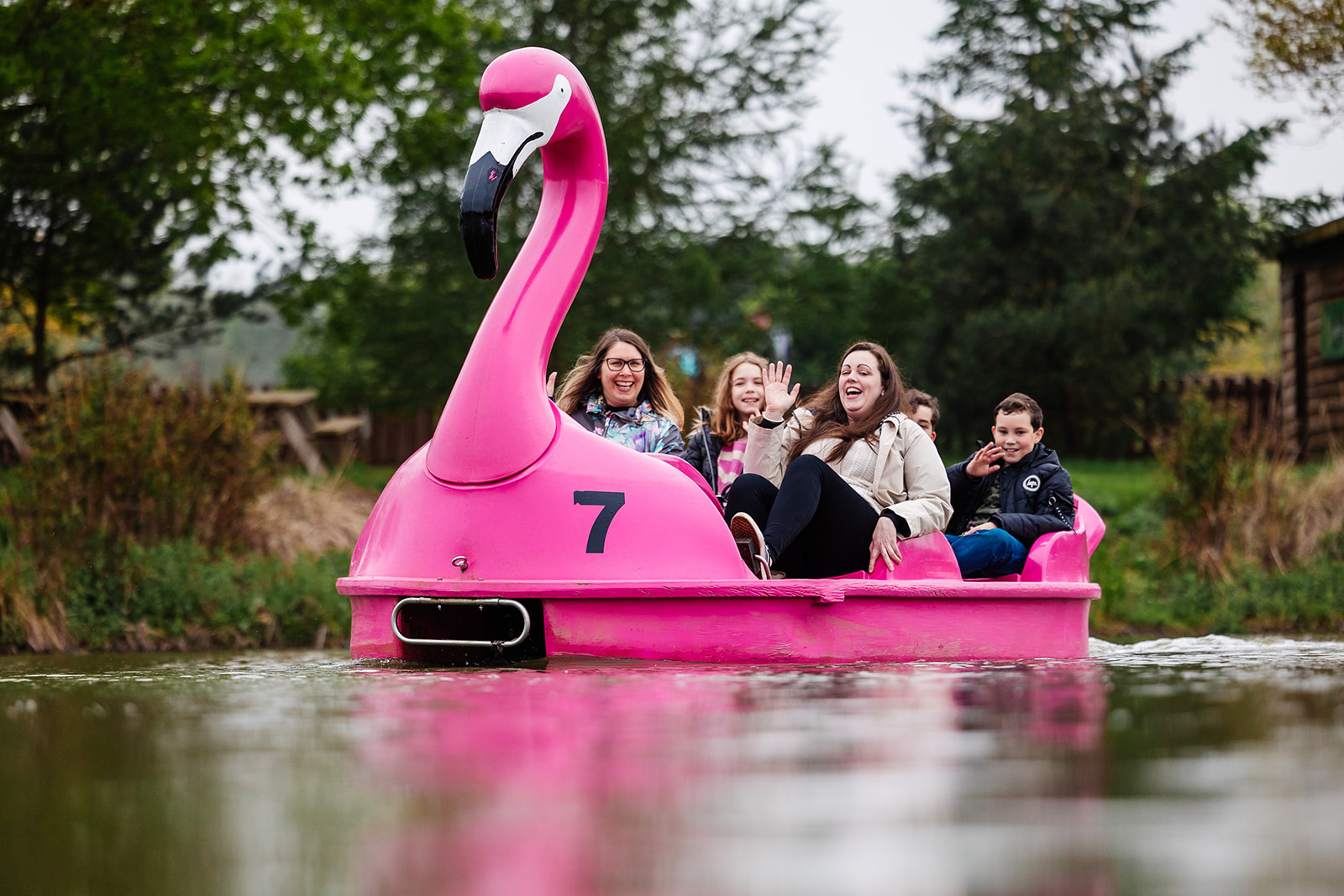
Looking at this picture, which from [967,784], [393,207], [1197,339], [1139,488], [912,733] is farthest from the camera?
[1197,339]

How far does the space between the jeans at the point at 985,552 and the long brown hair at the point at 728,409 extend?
126 cm

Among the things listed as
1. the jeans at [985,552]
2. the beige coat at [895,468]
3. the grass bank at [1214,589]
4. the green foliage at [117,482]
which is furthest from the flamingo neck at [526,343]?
the grass bank at [1214,589]

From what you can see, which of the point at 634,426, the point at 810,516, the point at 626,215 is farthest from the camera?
the point at 626,215

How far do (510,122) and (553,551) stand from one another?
5.89ft

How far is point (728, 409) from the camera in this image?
24.2ft

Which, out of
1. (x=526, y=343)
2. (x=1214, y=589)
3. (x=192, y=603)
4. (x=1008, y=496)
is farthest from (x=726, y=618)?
(x=1214, y=589)

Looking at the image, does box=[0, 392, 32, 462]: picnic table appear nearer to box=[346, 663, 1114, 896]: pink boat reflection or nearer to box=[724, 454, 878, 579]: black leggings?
box=[724, 454, 878, 579]: black leggings

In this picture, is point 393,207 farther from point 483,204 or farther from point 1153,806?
point 1153,806

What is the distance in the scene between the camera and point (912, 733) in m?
3.28

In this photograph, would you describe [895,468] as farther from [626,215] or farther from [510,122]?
[626,215]

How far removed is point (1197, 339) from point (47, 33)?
1754 centimetres

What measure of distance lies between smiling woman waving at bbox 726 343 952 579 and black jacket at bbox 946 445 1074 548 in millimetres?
612

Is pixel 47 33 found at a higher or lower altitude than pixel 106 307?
higher

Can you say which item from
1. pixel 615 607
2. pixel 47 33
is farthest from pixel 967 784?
pixel 47 33
